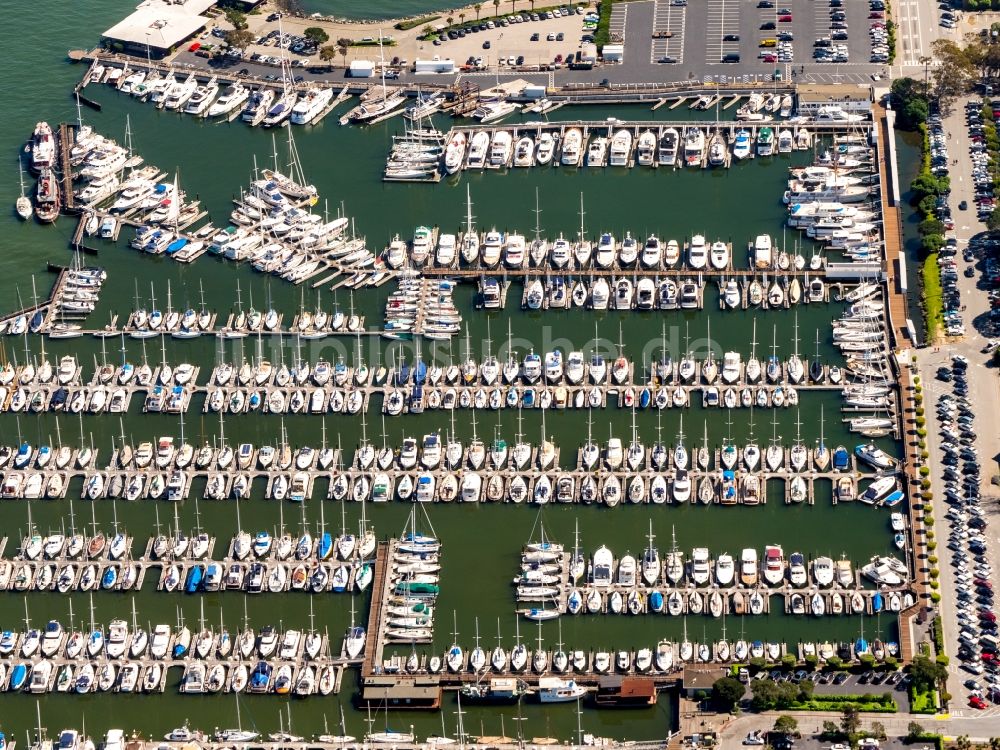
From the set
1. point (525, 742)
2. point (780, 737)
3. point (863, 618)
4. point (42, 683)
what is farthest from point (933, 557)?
point (42, 683)

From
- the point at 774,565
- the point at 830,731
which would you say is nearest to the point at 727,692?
the point at 830,731

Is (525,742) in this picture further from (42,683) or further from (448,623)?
(42,683)

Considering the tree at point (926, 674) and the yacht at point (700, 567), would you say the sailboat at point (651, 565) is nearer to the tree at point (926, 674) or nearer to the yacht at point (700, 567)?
the yacht at point (700, 567)

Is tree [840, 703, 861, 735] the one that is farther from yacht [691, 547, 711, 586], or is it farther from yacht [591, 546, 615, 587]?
yacht [591, 546, 615, 587]

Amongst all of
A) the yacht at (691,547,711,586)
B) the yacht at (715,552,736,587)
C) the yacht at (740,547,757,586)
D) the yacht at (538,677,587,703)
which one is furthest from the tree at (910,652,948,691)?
the yacht at (538,677,587,703)

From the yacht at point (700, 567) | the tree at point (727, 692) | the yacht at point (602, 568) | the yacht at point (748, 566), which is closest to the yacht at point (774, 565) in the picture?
the yacht at point (748, 566)

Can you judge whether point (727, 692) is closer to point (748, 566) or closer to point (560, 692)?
point (560, 692)

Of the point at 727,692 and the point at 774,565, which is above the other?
the point at 774,565

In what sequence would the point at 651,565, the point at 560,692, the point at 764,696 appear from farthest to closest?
the point at 651,565 < the point at 560,692 < the point at 764,696

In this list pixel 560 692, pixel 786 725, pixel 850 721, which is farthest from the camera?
pixel 560 692
